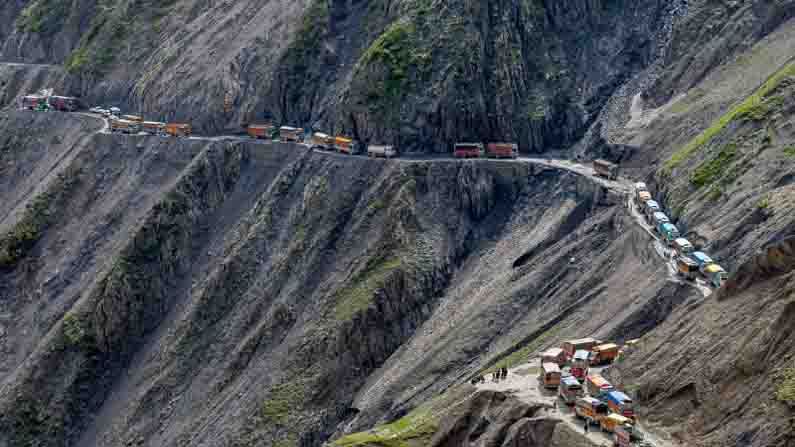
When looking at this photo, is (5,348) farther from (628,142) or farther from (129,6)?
(628,142)

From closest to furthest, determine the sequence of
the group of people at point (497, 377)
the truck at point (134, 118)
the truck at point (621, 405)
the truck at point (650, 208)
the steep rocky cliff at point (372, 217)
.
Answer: the truck at point (621, 405), the group of people at point (497, 377), the steep rocky cliff at point (372, 217), the truck at point (650, 208), the truck at point (134, 118)

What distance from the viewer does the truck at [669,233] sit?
74.4 metres

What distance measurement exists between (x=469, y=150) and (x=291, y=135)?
856 inches

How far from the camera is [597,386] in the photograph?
5766cm

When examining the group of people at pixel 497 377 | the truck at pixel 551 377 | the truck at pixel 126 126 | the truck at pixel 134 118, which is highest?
the truck at pixel 134 118

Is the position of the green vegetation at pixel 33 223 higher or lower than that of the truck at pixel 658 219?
lower

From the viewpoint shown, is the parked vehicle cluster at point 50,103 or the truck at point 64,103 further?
the parked vehicle cluster at point 50,103

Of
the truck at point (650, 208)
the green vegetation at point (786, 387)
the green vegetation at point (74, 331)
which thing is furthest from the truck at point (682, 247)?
the green vegetation at point (74, 331)

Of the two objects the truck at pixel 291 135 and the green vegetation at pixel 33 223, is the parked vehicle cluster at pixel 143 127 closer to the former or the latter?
the green vegetation at pixel 33 223

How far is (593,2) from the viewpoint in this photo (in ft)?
377

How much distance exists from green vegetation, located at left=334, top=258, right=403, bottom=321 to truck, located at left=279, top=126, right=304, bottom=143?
23.2m

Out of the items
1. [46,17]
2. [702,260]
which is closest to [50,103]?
[46,17]

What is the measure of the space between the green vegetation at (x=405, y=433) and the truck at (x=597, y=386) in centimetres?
1156

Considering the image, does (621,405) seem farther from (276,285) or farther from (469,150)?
(469,150)
